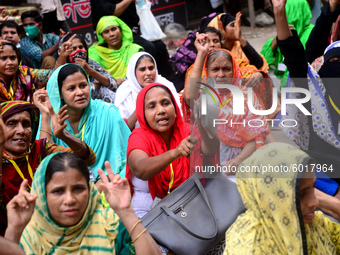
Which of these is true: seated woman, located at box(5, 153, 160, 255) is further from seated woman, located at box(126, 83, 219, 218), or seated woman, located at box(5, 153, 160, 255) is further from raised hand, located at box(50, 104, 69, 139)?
raised hand, located at box(50, 104, 69, 139)

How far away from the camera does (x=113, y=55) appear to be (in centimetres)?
581

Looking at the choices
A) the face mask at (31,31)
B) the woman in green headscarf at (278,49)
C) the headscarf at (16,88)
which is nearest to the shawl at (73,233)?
the headscarf at (16,88)

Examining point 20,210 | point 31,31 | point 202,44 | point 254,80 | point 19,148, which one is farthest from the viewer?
point 31,31

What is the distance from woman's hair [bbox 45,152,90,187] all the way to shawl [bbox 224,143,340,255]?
78 centimetres

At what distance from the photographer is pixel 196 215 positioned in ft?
8.64

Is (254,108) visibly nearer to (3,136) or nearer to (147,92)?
(147,92)

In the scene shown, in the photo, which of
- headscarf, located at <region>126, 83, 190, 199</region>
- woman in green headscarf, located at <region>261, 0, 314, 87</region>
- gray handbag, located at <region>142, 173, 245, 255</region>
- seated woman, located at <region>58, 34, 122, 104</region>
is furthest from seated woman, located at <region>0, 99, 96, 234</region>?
woman in green headscarf, located at <region>261, 0, 314, 87</region>

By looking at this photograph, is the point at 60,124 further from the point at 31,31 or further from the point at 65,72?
the point at 31,31

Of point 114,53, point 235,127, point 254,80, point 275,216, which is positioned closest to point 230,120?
point 235,127

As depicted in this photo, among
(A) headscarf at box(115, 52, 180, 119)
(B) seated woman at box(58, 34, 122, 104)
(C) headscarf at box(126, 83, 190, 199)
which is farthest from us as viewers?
(B) seated woman at box(58, 34, 122, 104)

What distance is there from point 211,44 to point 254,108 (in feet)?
4.45

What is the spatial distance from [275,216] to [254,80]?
2545 millimetres

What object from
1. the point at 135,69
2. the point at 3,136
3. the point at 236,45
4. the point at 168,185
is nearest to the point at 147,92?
the point at 168,185

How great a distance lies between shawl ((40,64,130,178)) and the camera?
12.7 ft
